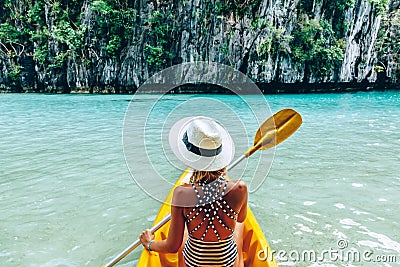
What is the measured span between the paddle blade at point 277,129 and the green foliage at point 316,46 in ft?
71.2

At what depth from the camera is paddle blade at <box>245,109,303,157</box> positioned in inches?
112

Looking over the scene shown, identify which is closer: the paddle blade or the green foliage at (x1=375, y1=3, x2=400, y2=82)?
the paddle blade

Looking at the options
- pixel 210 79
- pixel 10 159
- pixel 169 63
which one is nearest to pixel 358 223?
pixel 10 159

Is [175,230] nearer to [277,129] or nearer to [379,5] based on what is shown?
[277,129]

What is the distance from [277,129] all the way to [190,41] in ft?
71.2

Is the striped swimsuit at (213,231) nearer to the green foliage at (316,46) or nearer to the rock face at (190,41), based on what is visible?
the rock face at (190,41)

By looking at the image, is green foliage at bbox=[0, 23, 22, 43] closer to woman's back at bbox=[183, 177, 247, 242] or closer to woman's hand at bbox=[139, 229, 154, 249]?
woman's hand at bbox=[139, 229, 154, 249]

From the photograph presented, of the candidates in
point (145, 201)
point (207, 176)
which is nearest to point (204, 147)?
point (207, 176)

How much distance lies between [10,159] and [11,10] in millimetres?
25559

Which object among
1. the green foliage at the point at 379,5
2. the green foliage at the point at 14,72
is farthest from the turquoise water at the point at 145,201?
the green foliage at the point at 14,72

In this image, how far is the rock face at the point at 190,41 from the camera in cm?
2303

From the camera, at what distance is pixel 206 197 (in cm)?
142

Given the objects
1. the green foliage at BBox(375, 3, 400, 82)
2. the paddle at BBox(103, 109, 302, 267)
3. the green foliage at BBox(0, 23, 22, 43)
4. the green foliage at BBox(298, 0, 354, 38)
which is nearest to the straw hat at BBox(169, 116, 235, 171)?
the paddle at BBox(103, 109, 302, 267)

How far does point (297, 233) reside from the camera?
3055 mm
